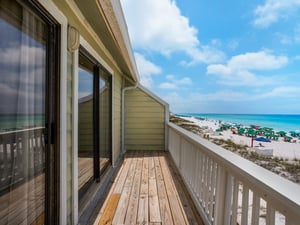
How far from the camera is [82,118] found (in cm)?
245

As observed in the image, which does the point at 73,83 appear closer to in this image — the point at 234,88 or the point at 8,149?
the point at 8,149

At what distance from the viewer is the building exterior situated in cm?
108

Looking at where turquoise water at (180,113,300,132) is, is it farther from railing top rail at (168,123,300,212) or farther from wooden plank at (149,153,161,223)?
railing top rail at (168,123,300,212)

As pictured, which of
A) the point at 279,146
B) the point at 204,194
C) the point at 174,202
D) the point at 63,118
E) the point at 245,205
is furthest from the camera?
the point at 279,146

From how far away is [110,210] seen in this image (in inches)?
97.7

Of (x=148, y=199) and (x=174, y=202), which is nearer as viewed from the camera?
(x=174, y=202)

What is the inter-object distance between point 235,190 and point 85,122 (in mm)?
1781

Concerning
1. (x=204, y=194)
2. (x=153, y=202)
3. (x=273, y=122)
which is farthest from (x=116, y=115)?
(x=273, y=122)

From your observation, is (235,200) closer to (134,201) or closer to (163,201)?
(163,201)

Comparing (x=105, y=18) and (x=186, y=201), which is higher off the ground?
(x=105, y=18)

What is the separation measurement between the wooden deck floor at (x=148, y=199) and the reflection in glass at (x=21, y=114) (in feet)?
3.71

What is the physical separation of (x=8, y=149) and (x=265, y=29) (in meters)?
22.1

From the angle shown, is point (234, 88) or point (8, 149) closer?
point (8, 149)

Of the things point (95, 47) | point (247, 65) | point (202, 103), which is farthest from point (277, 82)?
point (95, 47)
